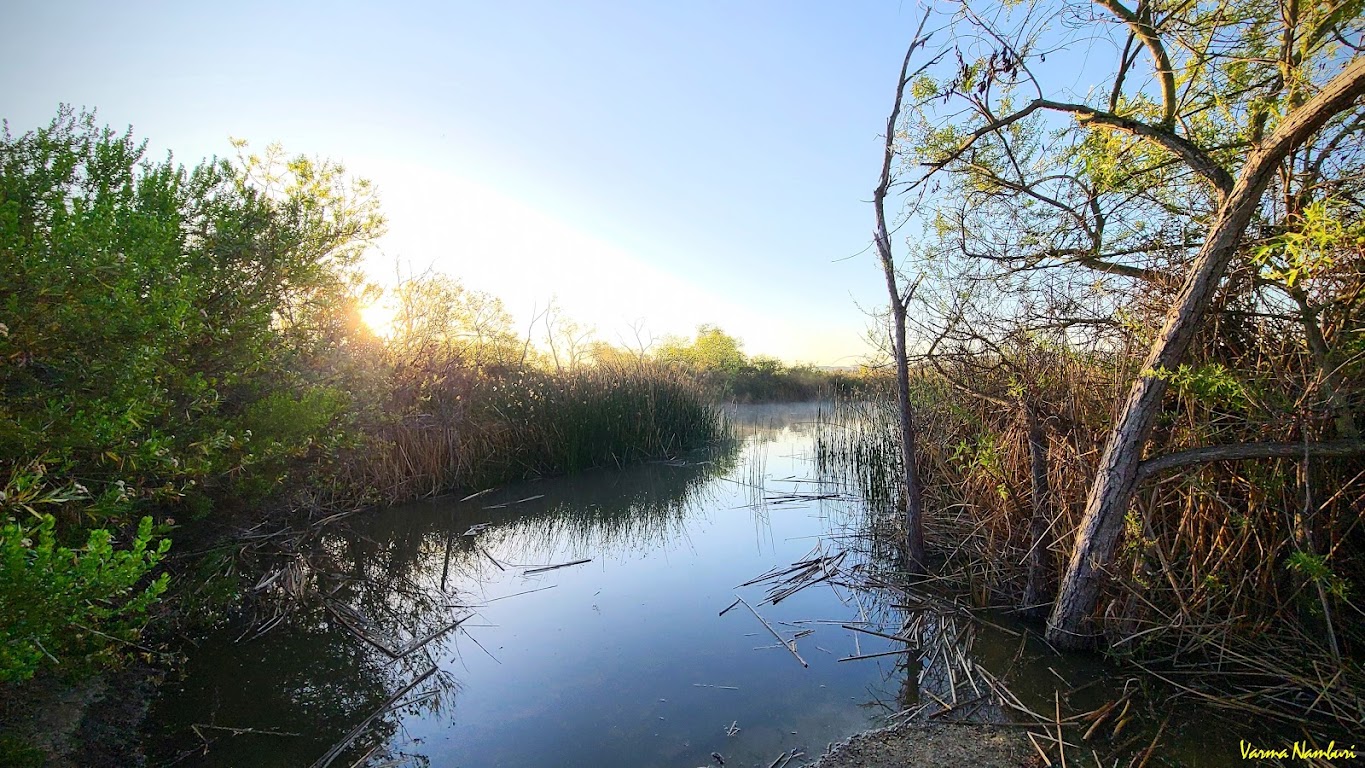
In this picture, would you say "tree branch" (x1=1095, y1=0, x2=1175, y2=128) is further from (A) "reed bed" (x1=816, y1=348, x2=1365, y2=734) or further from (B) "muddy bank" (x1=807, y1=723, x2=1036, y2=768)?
(B) "muddy bank" (x1=807, y1=723, x2=1036, y2=768)

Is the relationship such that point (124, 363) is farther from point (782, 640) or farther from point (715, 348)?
point (715, 348)

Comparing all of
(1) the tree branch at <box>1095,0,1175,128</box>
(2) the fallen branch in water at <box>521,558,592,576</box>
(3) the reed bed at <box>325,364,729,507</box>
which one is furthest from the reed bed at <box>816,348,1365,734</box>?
(3) the reed bed at <box>325,364,729,507</box>

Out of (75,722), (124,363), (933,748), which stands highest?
(124,363)

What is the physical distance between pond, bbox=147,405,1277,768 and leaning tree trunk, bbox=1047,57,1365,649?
0.33 m

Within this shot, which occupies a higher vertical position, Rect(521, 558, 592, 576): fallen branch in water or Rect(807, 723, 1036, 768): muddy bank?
Rect(521, 558, 592, 576): fallen branch in water

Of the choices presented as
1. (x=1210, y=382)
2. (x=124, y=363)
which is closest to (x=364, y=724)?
(x=124, y=363)

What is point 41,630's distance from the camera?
5.90ft

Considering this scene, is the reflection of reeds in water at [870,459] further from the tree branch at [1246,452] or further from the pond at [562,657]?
the tree branch at [1246,452]

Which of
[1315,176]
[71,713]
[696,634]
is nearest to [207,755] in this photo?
[71,713]

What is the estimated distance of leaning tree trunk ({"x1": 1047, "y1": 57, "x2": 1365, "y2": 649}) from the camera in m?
2.35

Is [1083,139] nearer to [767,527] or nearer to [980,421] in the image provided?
[980,421]

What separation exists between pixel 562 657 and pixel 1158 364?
3.57m

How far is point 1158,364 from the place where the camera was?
2779 mm

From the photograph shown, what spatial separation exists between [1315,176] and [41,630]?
17.6 ft
